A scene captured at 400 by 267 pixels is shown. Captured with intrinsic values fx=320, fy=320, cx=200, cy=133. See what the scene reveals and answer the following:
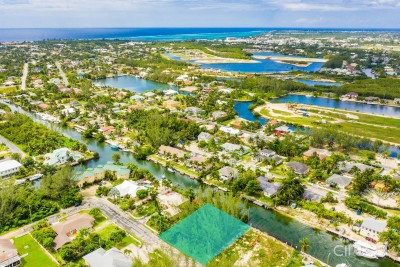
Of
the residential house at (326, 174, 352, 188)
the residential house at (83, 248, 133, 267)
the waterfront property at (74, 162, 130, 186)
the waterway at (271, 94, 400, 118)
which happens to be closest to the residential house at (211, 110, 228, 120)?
the waterway at (271, 94, 400, 118)

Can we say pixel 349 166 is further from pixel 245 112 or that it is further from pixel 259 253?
pixel 245 112

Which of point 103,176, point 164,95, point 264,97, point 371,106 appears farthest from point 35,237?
point 371,106

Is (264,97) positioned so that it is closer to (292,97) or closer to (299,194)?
(292,97)

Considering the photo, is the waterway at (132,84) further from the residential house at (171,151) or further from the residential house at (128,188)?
the residential house at (128,188)

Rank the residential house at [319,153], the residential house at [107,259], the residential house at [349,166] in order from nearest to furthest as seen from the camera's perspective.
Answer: the residential house at [107,259] < the residential house at [349,166] < the residential house at [319,153]

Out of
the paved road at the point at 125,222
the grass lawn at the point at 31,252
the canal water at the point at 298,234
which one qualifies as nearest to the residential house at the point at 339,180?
the canal water at the point at 298,234

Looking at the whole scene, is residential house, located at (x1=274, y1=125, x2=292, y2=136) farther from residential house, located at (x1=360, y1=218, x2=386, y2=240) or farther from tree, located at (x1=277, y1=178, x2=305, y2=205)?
residential house, located at (x1=360, y1=218, x2=386, y2=240)
